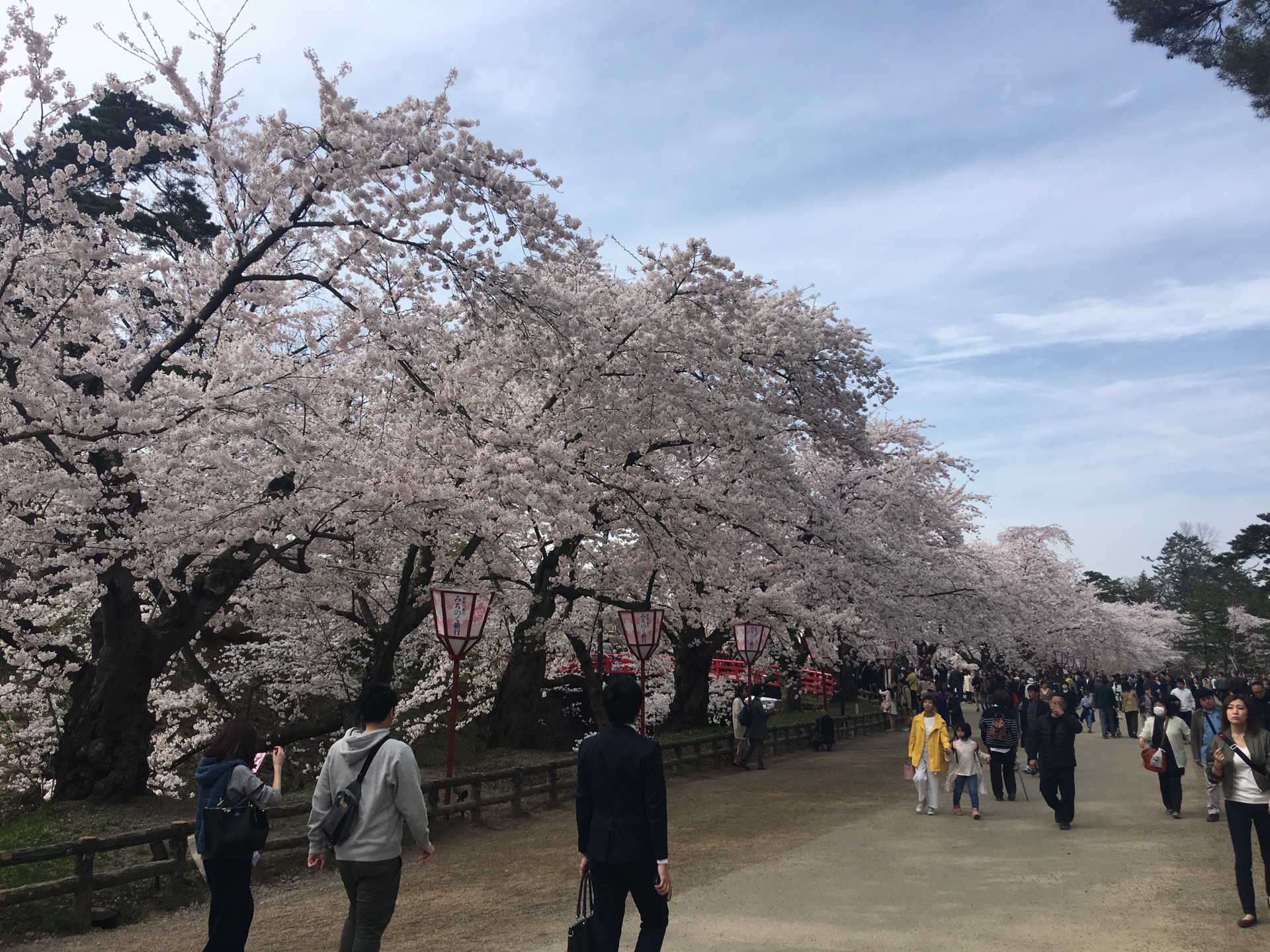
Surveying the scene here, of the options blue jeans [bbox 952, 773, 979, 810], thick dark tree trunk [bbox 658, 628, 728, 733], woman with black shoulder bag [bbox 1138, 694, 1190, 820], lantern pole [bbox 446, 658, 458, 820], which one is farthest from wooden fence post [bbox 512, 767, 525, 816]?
thick dark tree trunk [bbox 658, 628, 728, 733]

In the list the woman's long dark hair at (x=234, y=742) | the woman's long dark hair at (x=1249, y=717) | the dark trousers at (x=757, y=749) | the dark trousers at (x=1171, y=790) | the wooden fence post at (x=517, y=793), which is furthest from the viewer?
the dark trousers at (x=757, y=749)

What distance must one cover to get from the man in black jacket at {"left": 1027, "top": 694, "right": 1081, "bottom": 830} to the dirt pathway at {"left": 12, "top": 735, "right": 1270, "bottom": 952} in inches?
11.2

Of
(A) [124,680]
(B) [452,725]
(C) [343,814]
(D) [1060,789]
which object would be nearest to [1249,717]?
(D) [1060,789]

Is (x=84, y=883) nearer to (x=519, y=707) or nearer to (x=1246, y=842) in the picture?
(x=1246, y=842)

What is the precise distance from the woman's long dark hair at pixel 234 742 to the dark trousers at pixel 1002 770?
10.2 m

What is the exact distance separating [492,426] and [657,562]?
4.12 m

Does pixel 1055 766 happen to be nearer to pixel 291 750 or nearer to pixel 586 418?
pixel 586 418

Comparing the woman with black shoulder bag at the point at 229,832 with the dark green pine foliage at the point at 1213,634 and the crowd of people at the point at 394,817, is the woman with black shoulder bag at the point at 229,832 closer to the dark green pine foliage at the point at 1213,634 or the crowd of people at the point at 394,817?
the crowd of people at the point at 394,817

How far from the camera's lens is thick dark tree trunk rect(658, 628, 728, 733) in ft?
66.9

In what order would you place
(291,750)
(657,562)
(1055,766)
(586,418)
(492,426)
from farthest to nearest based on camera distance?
(291,750) → (657,562) → (586,418) → (492,426) → (1055,766)

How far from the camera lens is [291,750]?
16188 millimetres

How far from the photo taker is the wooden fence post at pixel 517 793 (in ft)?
37.1

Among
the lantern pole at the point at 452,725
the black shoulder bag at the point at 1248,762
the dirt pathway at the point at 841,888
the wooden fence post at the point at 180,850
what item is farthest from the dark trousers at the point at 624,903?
the lantern pole at the point at 452,725

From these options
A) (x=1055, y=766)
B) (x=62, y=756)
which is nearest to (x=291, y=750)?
(x=62, y=756)
